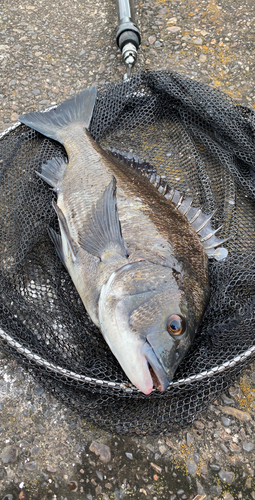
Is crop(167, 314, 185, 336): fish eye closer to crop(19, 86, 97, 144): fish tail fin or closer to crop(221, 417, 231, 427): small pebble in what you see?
crop(221, 417, 231, 427): small pebble

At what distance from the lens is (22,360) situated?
2.06 meters

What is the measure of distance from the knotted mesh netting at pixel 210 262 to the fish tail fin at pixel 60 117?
0.31 feet

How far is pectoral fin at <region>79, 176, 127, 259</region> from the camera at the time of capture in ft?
6.93

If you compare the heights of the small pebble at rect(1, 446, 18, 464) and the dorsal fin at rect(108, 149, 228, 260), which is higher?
the dorsal fin at rect(108, 149, 228, 260)

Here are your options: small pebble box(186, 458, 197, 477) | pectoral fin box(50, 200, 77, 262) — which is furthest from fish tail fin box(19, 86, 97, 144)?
small pebble box(186, 458, 197, 477)

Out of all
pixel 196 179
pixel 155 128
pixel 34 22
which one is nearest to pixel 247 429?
pixel 196 179

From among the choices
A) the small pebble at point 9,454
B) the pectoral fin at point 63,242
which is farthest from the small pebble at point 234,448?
the pectoral fin at point 63,242

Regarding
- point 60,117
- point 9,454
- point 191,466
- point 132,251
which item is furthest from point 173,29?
point 9,454

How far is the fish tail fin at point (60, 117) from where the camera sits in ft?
9.45

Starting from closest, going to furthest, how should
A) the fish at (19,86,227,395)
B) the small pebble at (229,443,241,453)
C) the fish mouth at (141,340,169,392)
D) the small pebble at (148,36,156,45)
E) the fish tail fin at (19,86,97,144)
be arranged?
the fish mouth at (141,340,169,392) → the fish at (19,86,227,395) → the small pebble at (229,443,241,453) → the fish tail fin at (19,86,97,144) → the small pebble at (148,36,156,45)

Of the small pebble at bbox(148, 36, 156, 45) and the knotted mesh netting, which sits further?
the small pebble at bbox(148, 36, 156, 45)

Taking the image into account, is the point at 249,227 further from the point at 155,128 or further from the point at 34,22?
the point at 34,22

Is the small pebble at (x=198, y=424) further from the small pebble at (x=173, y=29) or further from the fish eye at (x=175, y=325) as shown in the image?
the small pebble at (x=173, y=29)

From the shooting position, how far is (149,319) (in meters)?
1.86
